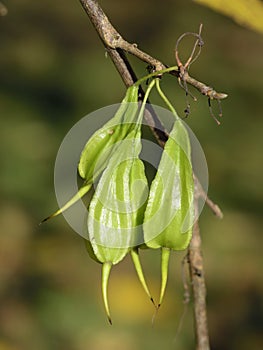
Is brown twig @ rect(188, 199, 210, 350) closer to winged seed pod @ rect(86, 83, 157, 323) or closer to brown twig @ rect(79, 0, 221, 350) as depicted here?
brown twig @ rect(79, 0, 221, 350)

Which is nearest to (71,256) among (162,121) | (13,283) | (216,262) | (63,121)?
(13,283)

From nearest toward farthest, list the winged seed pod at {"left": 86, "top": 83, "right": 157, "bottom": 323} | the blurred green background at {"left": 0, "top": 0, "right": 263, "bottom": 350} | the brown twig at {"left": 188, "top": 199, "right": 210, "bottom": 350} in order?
1. the winged seed pod at {"left": 86, "top": 83, "right": 157, "bottom": 323}
2. the brown twig at {"left": 188, "top": 199, "right": 210, "bottom": 350}
3. the blurred green background at {"left": 0, "top": 0, "right": 263, "bottom": 350}

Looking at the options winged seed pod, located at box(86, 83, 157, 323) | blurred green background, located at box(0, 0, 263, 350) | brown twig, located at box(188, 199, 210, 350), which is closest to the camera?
winged seed pod, located at box(86, 83, 157, 323)

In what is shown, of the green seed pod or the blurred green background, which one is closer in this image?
the green seed pod

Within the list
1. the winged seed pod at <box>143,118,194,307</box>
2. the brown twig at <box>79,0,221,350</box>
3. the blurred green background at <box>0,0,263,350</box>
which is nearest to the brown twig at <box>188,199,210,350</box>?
the brown twig at <box>79,0,221,350</box>

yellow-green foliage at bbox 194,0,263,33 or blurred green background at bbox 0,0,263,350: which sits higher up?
yellow-green foliage at bbox 194,0,263,33

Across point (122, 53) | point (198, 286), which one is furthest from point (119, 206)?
point (198, 286)

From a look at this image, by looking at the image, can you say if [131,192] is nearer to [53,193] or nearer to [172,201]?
[172,201]
